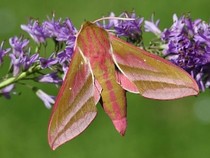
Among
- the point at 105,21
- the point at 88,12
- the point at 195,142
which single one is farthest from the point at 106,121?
the point at 105,21

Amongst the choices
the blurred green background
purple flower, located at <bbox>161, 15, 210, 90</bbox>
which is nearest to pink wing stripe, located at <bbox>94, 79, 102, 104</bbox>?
purple flower, located at <bbox>161, 15, 210, 90</bbox>

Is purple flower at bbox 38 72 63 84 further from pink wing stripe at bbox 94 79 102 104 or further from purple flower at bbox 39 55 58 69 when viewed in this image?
pink wing stripe at bbox 94 79 102 104

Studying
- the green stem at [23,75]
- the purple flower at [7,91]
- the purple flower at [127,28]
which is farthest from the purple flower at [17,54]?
the purple flower at [127,28]

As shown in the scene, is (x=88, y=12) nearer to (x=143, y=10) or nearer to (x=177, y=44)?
(x=143, y=10)

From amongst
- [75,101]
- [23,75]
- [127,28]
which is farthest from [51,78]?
[127,28]

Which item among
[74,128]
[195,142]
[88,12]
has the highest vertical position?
[74,128]

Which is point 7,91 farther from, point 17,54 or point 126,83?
point 126,83
